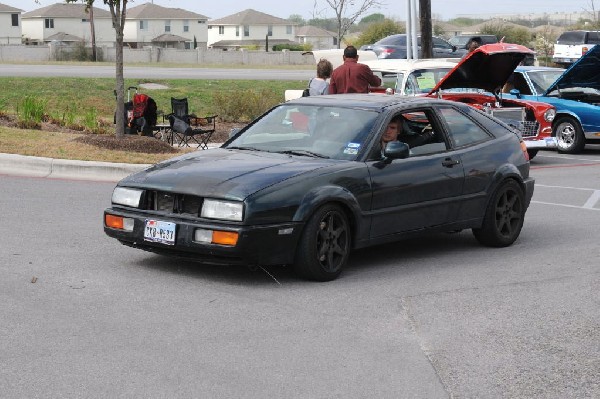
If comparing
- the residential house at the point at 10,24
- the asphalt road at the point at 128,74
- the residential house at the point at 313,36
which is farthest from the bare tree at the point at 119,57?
the residential house at the point at 313,36

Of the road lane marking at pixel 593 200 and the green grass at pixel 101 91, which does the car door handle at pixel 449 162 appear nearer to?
the road lane marking at pixel 593 200

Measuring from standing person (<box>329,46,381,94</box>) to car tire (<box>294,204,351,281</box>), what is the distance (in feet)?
24.0

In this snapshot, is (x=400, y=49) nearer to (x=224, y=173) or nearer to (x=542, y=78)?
(x=542, y=78)

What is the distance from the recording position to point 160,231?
27.6ft

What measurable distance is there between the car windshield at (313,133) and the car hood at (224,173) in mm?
209

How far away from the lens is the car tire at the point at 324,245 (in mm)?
8422

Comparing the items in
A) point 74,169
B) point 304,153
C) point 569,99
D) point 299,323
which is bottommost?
point 299,323

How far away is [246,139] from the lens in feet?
32.4

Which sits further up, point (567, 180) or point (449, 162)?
point (449, 162)

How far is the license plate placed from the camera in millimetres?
8344

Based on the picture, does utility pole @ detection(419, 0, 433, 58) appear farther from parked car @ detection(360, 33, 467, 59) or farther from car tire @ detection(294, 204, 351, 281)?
car tire @ detection(294, 204, 351, 281)

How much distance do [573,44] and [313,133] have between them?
134 feet

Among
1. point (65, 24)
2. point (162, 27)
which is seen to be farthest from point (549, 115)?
point (162, 27)

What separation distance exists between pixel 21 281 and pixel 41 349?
6.22ft
